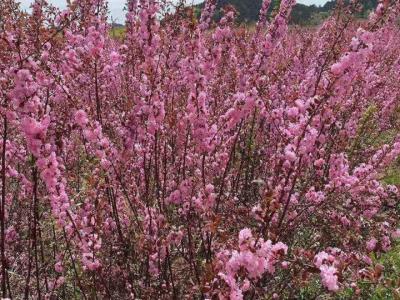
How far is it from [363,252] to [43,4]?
356cm

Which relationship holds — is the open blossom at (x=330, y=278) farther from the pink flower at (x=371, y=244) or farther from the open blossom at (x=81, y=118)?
the open blossom at (x=81, y=118)

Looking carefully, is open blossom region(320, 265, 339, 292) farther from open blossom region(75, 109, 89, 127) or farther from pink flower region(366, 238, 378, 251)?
open blossom region(75, 109, 89, 127)

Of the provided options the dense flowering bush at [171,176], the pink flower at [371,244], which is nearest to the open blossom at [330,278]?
the dense flowering bush at [171,176]

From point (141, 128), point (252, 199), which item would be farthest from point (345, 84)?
point (252, 199)

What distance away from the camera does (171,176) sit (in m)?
5.45

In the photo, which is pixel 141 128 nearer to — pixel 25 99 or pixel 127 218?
pixel 127 218

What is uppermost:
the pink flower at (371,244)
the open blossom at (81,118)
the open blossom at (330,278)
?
the open blossom at (81,118)

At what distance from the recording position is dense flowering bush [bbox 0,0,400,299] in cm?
282

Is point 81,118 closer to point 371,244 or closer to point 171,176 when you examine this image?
point 171,176

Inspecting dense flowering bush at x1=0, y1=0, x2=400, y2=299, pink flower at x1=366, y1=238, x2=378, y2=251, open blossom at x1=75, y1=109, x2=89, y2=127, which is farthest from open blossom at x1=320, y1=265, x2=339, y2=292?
open blossom at x1=75, y1=109, x2=89, y2=127

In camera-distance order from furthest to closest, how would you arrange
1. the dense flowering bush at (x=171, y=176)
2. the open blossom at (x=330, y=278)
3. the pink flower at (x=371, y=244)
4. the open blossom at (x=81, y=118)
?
the pink flower at (x=371, y=244), the open blossom at (x=81, y=118), the dense flowering bush at (x=171, y=176), the open blossom at (x=330, y=278)

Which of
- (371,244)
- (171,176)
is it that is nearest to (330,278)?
(371,244)


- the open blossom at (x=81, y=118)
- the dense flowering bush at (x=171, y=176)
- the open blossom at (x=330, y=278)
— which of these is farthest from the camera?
the open blossom at (x=81, y=118)

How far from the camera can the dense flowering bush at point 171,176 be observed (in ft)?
9.24
